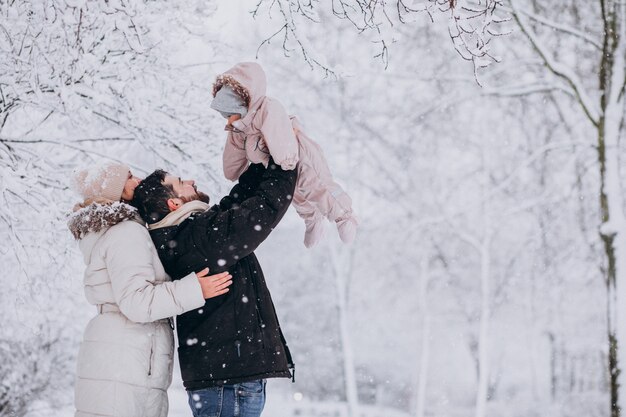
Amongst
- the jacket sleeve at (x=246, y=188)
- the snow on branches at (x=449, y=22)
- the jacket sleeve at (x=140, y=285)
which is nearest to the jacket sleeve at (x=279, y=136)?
the jacket sleeve at (x=246, y=188)

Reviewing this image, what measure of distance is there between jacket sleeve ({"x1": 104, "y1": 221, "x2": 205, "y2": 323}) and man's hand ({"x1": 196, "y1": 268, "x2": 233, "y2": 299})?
3cm

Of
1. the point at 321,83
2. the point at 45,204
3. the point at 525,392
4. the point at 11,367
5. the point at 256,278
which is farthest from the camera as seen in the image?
the point at 525,392

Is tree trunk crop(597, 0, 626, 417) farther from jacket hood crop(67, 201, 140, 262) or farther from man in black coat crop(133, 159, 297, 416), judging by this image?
jacket hood crop(67, 201, 140, 262)

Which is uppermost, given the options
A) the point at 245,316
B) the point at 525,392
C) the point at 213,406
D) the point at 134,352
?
the point at 245,316

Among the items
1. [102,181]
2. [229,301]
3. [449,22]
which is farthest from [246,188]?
[449,22]

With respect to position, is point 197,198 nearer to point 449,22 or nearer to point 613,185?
point 449,22

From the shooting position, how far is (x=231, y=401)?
8.59ft

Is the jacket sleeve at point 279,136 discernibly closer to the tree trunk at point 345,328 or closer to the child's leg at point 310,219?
the child's leg at point 310,219

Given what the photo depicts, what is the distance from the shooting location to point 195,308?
2625 mm

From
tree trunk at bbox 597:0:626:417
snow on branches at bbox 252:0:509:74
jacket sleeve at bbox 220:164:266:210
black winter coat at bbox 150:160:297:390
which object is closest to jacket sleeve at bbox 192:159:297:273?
black winter coat at bbox 150:160:297:390

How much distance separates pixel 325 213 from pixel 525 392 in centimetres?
2711

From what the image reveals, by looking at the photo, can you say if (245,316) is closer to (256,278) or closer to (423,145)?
(256,278)

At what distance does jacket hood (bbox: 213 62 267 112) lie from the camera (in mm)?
2820

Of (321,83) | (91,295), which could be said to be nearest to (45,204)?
(91,295)
